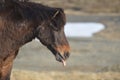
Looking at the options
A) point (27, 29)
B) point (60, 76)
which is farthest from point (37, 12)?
point (60, 76)

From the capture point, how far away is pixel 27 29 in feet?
24.9

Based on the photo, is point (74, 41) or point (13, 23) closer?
point (13, 23)

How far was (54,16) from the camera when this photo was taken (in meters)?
7.44

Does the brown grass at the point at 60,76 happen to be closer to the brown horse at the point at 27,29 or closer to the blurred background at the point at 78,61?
the blurred background at the point at 78,61

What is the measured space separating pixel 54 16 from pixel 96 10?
50763 mm

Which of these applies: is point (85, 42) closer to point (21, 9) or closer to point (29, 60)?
point (29, 60)

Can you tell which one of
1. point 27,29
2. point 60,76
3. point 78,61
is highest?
point 27,29

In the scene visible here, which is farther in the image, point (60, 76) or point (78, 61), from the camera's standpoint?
point (78, 61)

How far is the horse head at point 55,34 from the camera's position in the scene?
7.46 m

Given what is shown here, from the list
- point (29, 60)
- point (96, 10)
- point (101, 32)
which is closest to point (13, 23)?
point (29, 60)

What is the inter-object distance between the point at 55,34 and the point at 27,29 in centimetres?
43

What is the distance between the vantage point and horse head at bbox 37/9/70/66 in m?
7.46

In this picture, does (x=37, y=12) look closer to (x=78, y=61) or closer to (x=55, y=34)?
(x=55, y=34)

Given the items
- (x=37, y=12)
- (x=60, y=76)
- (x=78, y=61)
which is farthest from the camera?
(x=78, y=61)
